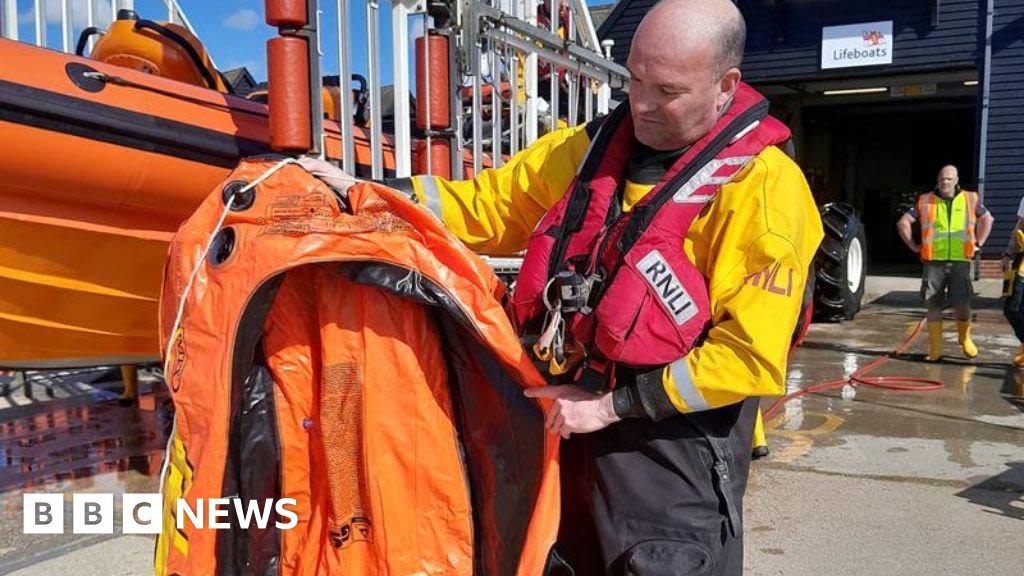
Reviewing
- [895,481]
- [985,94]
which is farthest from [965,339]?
[985,94]

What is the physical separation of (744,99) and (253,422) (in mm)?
1329

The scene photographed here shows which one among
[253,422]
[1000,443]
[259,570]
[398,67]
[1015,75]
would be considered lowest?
[1000,443]

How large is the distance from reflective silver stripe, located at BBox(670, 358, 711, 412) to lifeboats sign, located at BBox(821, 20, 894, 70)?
11.7m

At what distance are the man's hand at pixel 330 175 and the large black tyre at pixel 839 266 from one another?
6.70m

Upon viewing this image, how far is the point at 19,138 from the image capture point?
7.97 ft

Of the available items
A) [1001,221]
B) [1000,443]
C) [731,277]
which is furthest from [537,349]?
[1001,221]

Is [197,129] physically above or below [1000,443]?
above

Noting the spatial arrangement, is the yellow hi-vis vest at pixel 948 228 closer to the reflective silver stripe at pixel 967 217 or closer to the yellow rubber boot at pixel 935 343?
the reflective silver stripe at pixel 967 217

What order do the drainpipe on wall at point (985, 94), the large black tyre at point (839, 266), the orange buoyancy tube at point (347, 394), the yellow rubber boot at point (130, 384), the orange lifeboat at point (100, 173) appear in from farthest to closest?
the drainpipe on wall at point (985, 94) → the large black tyre at point (839, 266) → the yellow rubber boot at point (130, 384) → the orange lifeboat at point (100, 173) → the orange buoyancy tube at point (347, 394)

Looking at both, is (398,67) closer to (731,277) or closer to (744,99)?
(744,99)

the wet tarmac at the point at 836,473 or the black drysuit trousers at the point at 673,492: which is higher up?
the black drysuit trousers at the point at 673,492

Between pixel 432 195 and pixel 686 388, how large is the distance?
849 mm

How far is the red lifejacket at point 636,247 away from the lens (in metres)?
1.54

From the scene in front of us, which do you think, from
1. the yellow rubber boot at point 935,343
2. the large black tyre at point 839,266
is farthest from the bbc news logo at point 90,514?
the large black tyre at point 839,266
